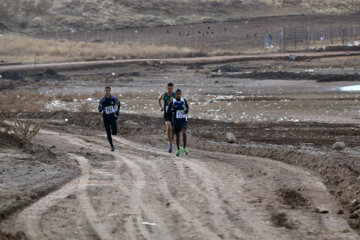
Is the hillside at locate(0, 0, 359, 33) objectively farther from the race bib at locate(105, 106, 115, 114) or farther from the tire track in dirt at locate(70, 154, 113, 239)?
the tire track in dirt at locate(70, 154, 113, 239)

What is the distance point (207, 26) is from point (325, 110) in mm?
59931

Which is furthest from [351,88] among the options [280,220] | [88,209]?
[88,209]

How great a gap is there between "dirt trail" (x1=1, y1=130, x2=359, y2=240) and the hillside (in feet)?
236

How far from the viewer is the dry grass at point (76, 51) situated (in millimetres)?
63500

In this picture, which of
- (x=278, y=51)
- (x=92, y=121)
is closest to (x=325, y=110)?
(x=92, y=121)

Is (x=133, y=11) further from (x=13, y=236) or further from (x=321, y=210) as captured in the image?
(x=13, y=236)

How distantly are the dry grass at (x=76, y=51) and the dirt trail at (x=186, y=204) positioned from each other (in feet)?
159

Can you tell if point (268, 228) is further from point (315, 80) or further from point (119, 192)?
point (315, 80)

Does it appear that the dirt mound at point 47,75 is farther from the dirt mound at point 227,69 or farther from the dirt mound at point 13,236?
the dirt mound at point 13,236

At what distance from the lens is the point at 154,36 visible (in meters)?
80.4

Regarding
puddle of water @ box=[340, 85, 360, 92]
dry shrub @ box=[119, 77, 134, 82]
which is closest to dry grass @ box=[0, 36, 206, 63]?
dry shrub @ box=[119, 77, 134, 82]

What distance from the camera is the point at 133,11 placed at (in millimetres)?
97688

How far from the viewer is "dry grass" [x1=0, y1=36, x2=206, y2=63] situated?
208 ft

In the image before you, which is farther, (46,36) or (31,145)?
(46,36)
